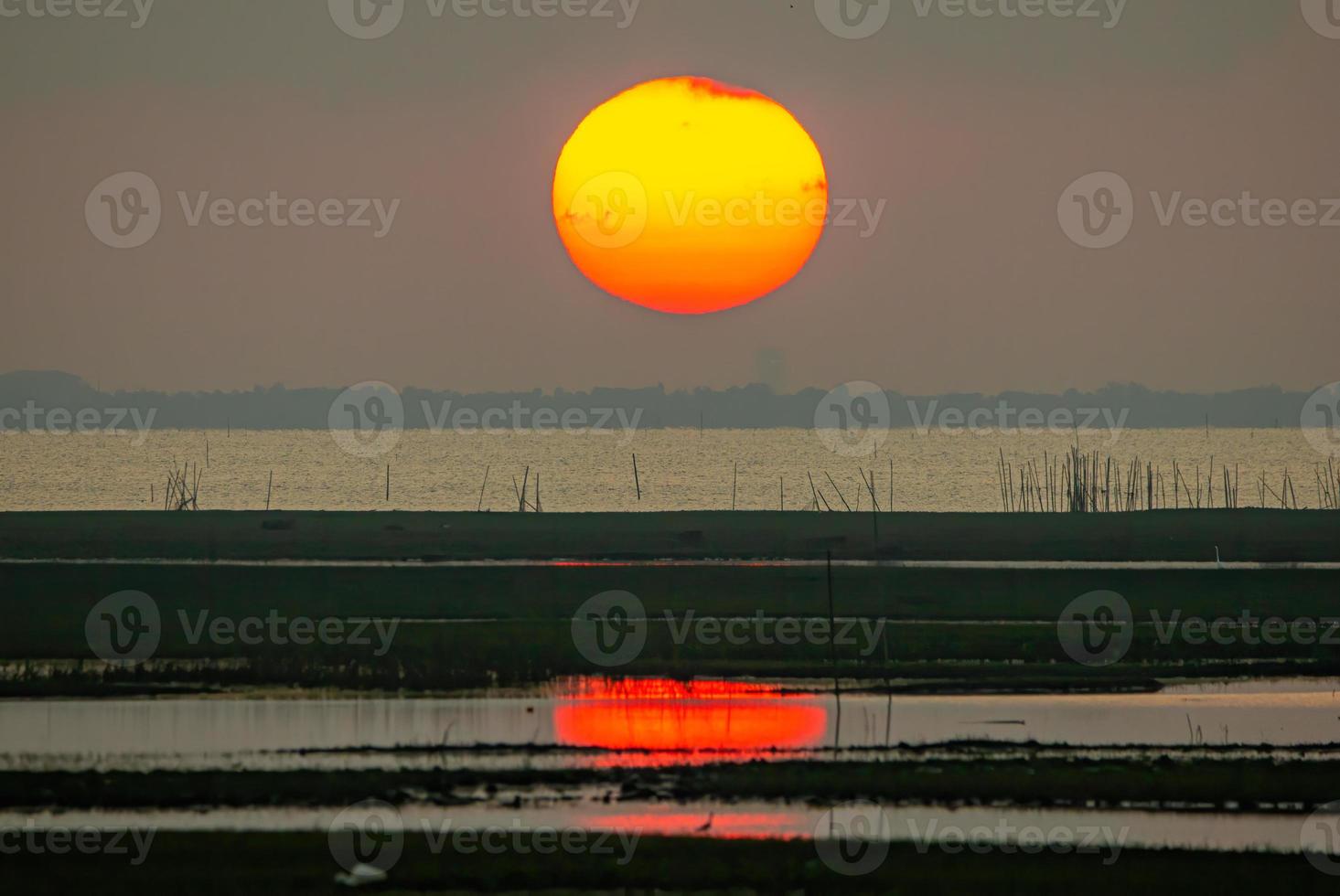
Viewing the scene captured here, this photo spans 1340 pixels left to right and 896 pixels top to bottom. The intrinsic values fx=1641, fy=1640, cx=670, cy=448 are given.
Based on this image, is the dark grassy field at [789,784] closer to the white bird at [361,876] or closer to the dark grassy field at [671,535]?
the white bird at [361,876]

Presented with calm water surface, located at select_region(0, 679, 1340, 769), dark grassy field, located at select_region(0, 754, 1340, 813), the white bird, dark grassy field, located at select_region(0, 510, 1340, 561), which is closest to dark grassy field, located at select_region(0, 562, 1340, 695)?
calm water surface, located at select_region(0, 679, 1340, 769)

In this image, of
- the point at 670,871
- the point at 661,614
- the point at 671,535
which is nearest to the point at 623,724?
the point at 670,871

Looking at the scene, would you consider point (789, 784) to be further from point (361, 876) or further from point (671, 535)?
point (671, 535)

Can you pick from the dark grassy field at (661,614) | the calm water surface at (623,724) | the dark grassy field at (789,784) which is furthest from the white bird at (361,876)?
the dark grassy field at (661,614)

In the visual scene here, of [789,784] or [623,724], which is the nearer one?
[789,784]

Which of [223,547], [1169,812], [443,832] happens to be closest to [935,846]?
[1169,812]

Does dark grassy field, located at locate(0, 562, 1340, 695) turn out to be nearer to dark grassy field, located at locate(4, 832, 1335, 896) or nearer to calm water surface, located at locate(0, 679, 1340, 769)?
calm water surface, located at locate(0, 679, 1340, 769)
